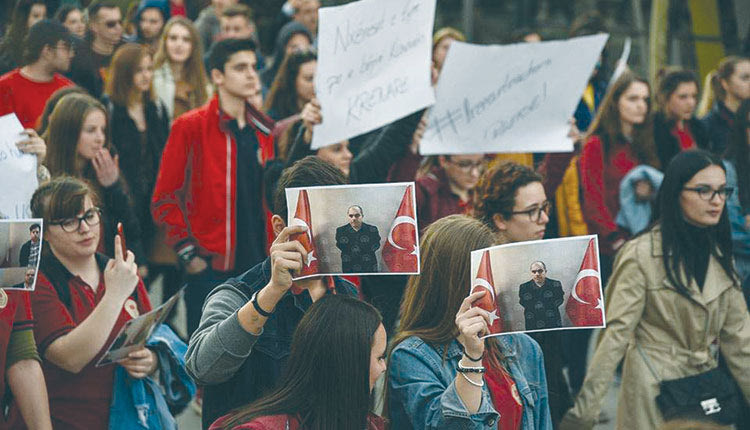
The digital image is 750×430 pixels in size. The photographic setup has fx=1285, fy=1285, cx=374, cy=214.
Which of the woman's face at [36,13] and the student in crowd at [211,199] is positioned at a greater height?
the woman's face at [36,13]

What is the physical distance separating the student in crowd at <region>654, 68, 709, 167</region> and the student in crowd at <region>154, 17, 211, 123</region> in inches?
123

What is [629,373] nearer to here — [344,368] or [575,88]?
[575,88]

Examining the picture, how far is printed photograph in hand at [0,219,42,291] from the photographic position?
430cm

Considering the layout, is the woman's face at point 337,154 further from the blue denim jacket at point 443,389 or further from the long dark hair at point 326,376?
the long dark hair at point 326,376

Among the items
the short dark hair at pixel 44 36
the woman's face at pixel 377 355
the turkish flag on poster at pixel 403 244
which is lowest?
the woman's face at pixel 377 355

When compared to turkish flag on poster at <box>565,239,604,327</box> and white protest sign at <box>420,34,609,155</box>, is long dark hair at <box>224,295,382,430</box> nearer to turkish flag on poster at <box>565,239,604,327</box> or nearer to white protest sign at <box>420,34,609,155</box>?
turkish flag on poster at <box>565,239,604,327</box>

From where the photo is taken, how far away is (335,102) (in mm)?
6008

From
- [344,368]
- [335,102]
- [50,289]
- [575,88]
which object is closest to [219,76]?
[335,102]

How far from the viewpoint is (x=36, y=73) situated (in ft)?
23.8

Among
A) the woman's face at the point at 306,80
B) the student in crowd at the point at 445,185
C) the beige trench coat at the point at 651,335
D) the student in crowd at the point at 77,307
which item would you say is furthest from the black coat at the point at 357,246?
the woman's face at the point at 306,80

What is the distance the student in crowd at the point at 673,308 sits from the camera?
5.54 meters

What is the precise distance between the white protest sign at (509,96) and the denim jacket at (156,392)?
6.74ft

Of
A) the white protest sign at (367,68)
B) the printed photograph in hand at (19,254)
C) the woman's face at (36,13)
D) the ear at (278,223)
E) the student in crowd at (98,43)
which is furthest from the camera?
the student in crowd at (98,43)

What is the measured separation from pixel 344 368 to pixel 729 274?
2.77 meters
